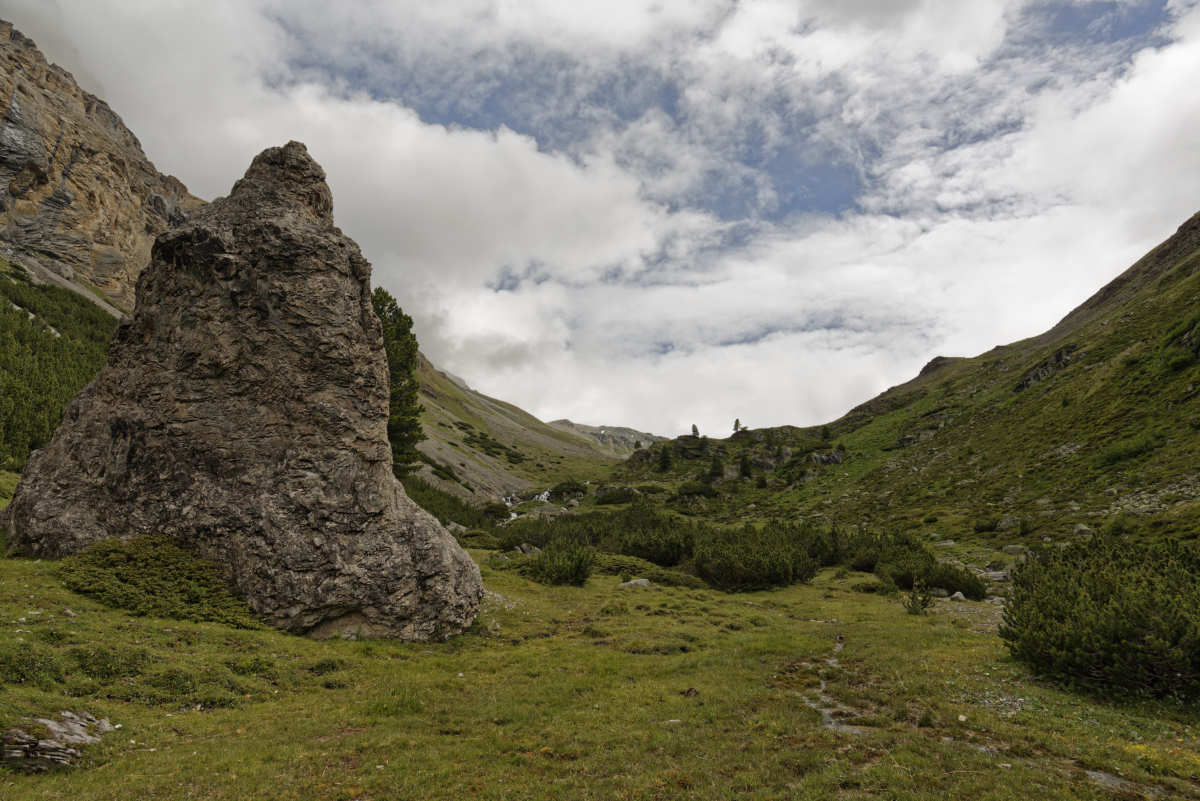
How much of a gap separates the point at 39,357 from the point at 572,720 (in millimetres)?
64354

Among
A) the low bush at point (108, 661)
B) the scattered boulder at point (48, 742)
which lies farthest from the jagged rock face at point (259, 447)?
the scattered boulder at point (48, 742)

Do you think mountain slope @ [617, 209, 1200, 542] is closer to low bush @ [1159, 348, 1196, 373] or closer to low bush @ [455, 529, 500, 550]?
low bush @ [1159, 348, 1196, 373]

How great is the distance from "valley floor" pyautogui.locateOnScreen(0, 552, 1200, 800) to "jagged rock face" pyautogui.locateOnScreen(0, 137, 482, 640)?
184 centimetres

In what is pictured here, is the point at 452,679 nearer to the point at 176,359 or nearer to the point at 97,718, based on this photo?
the point at 97,718

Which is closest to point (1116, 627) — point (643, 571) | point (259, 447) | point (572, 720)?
point (572, 720)

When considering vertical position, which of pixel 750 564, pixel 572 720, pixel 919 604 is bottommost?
pixel 919 604

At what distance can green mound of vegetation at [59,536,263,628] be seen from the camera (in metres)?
15.5

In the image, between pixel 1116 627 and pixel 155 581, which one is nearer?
pixel 1116 627

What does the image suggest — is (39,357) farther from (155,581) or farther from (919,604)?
(919,604)

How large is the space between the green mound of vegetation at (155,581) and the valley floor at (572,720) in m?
0.64

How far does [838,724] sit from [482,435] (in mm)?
192352

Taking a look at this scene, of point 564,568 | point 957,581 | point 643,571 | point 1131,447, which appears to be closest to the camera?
point 957,581

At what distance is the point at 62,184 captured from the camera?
124 m

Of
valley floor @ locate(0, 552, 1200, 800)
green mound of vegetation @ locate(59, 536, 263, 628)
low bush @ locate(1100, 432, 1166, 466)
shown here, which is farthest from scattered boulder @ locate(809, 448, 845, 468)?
green mound of vegetation @ locate(59, 536, 263, 628)
